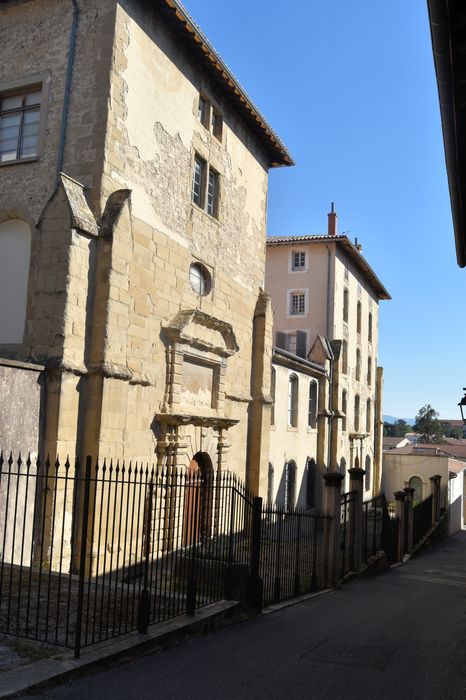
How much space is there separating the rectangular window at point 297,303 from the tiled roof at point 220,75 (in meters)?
12.0

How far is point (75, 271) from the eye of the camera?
12281 mm

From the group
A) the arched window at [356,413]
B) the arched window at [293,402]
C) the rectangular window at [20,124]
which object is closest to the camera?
the rectangular window at [20,124]

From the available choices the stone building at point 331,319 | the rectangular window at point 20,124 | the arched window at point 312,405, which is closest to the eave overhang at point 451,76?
the rectangular window at point 20,124

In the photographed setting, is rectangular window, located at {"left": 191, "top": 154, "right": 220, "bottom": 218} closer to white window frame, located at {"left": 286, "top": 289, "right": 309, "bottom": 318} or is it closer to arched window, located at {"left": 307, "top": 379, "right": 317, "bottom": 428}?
arched window, located at {"left": 307, "top": 379, "right": 317, "bottom": 428}

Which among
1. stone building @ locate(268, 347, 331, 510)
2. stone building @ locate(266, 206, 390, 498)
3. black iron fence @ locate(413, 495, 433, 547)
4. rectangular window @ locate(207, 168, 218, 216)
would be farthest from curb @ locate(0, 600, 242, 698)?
stone building @ locate(266, 206, 390, 498)

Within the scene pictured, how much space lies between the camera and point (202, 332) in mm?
16781

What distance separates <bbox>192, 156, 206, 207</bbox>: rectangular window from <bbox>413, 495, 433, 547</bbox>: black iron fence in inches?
590

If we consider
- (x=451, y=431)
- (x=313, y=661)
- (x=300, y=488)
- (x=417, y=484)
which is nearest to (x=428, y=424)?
(x=451, y=431)

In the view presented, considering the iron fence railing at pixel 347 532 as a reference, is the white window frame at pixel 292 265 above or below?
above

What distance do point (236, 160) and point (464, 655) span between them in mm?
14957

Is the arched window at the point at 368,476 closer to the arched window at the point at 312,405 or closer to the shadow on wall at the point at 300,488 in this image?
the shadow on wall at the point at 300,488

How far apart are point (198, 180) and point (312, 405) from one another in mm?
14103

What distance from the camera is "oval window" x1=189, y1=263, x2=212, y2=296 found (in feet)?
54.9

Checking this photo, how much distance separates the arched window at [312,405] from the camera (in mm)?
28234
